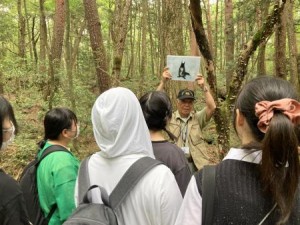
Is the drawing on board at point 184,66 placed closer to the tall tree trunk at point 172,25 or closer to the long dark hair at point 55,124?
the long dark hair at point 55,124

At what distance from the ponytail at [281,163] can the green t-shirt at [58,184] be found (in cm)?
152

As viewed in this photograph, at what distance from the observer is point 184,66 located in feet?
12.2

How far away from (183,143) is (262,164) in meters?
2.78

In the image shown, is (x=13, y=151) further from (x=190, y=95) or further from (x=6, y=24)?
(x=6, y=24)

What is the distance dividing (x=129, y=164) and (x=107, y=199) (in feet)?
0.80

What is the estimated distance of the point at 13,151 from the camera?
25.0 feet

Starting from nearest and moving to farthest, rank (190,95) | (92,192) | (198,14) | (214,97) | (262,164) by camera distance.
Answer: (262,164) → (92,192) → (198,14) → (214,97) → (190,95)

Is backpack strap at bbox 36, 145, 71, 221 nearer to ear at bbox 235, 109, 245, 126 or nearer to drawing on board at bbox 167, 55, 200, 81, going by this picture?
ear at bbox 235, 109, 245, 126

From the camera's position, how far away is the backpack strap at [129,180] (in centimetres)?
172

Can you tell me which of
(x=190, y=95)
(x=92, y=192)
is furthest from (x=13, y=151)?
(x=92, y=192)

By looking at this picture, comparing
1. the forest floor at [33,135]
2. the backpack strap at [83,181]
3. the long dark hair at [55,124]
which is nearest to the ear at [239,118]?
the backpack strap at [83,181]

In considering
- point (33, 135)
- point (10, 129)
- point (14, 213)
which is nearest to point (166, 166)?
point (14, 213)

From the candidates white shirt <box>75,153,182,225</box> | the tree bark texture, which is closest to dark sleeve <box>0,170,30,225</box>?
white shirt <box>75,153,182,225</box>

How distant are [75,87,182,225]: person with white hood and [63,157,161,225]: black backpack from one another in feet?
0.10
